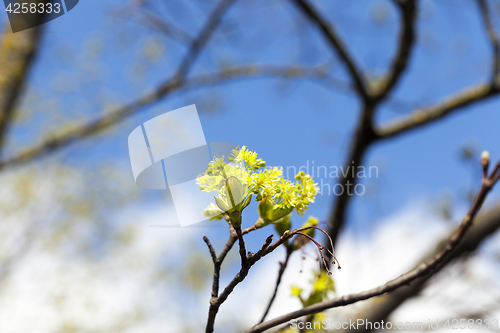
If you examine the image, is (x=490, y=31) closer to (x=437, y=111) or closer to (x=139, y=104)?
(x=437, y=111)

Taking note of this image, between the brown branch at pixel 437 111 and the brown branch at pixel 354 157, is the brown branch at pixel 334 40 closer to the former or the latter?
the brown branch at pixel 354 157

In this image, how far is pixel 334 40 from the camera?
9.00 ft

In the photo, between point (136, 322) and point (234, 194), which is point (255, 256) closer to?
point (234, 194)

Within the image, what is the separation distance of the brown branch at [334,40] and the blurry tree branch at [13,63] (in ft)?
7.23

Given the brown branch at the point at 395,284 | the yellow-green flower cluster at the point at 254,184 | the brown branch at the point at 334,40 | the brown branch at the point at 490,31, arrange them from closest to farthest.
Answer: the brown branch at the point at 395,284, the yellow-green flower cluster at the point at 254,184, the brown branch at the point at 490,31, the brown branch at the point at 334,40

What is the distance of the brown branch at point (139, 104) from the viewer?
3280 millimetres

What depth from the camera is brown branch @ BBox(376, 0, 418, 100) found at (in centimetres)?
230

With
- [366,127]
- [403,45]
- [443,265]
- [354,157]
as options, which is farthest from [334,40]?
[443,265]

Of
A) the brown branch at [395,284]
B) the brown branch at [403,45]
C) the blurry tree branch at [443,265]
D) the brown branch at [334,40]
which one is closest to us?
the brown branch at [395,284]

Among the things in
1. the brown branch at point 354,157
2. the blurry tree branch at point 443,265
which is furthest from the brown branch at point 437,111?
the blurry tree branch at point 443,265

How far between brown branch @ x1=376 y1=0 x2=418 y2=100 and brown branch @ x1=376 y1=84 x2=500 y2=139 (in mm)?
307

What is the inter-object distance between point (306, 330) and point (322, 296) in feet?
0.34

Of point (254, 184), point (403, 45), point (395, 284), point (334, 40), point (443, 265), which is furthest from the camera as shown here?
point (334, 40)

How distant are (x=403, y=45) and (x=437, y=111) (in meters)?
0.72
